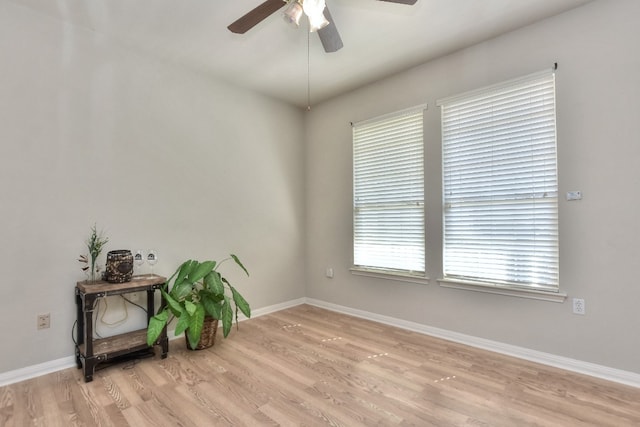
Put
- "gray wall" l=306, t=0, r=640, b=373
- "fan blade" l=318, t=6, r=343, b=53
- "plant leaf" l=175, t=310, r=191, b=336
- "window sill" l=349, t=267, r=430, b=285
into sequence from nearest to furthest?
"fan blade" l=318, t=6, r=343, b=53 → "gray wall" l=306, t=0, r=640, b=373 → "plant leaf" l=175, t=310, r=191, b=336 → "window sill" l=349, t=267, r=430, b=285

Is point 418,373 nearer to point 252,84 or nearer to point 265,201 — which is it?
point 265,201

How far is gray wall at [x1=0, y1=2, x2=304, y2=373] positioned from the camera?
93.7 inches

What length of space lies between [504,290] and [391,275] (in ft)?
3.68

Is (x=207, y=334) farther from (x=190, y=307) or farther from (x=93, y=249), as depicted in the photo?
(x=93, y=249)

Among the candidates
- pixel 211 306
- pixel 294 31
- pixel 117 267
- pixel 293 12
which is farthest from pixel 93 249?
pixel 294 31

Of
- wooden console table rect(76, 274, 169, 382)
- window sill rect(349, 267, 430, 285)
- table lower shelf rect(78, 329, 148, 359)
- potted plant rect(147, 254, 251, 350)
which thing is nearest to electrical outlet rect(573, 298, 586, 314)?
window sill rect(349, 267, 430, 285)

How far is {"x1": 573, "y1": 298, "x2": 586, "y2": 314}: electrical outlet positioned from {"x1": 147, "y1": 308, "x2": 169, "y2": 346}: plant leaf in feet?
10.5

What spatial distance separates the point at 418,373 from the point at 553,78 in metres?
2.56

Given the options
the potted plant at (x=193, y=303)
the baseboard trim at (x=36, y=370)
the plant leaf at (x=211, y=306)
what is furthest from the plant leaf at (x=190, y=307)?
the baseboard trim at (x=36, y=370)

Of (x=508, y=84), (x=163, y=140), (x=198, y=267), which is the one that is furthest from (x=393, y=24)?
(x=198, y=267)

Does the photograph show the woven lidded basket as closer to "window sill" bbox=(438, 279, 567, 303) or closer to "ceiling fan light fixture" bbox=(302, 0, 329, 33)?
"ceiling fan light fixture" bbox=(302, 0, 329, 33)

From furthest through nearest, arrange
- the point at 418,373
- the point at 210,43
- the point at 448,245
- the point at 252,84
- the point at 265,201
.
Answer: the point at 265,201
the point at 252,84
the point at 448,245
the point at 210,43
the point at 418,373

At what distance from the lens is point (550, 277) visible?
2545mm

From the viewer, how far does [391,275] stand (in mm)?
3543
